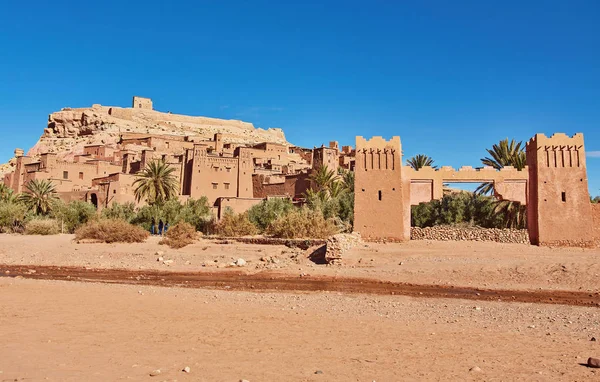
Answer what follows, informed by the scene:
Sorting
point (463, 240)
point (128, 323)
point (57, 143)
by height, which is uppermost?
point (57, 143)

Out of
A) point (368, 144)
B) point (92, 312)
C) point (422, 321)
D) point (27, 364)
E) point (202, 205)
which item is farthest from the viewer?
point (202, 205)

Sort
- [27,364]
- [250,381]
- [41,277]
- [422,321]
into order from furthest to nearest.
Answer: [41,277] < [422,321] < [27,364] < [250,381]

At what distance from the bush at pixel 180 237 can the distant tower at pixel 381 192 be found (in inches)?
361

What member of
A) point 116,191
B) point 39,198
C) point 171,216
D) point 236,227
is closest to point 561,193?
point 236,227

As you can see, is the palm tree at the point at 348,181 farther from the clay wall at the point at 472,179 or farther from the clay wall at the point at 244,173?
the clay wall at the point at 472,179

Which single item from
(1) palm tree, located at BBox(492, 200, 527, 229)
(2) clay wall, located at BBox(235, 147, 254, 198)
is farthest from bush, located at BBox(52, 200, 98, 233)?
(1) palm tree, located at BBox(492, 200, 527, 229)

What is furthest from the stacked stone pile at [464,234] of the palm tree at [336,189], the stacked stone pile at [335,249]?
the palm tree at [336,189]

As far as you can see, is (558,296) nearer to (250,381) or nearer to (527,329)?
(527,329)

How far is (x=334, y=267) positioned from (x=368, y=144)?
18.9 ft

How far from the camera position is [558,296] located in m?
12.2

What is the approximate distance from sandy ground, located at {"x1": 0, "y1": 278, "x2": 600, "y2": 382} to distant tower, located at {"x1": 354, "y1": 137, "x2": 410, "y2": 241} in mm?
8222

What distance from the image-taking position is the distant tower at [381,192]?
1980 cm

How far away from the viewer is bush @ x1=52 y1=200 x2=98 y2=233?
3356 cm

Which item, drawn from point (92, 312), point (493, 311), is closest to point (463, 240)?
point (493, 311)
